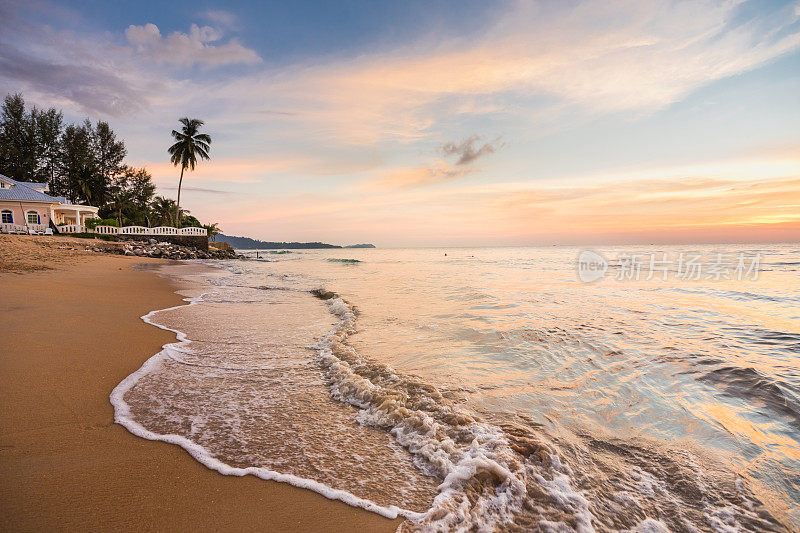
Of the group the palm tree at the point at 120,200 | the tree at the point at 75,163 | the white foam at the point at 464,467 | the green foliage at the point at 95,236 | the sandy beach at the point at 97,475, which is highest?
the tree at the point at 75,163

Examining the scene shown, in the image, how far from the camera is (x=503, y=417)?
12.5 feet

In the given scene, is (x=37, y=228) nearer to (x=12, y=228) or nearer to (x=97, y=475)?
(x=12, y=228)

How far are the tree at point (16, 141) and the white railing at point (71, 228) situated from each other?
23.2 metres

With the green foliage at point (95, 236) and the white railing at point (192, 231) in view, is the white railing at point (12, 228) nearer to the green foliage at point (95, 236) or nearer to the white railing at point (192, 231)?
the green foliage at point (95, 236)

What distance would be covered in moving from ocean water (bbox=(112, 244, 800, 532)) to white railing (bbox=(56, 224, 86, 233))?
134ft

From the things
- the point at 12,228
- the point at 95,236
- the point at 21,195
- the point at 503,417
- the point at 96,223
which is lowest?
the point at 503,417

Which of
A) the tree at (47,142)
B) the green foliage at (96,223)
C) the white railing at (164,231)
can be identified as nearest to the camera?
the green foliage at (96,223)

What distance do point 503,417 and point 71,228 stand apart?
4978 centimetres

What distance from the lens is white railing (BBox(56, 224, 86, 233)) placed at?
35.7 m

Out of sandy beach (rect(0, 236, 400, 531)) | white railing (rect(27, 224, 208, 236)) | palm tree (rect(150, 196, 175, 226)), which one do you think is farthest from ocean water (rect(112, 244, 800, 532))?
palm tree (rect(150, 196, 175, 226))

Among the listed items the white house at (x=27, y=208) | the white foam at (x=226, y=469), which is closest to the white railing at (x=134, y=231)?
the white house at (x=27, y=208)

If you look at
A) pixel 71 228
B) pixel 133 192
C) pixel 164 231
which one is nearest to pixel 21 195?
pixel 71 228

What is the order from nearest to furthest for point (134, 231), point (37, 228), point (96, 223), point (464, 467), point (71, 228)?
point (464, 467)
point (37, 228)
point (71, 228)
point (134, 231)
point (96, 223)

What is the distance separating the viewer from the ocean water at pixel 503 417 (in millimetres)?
2586
